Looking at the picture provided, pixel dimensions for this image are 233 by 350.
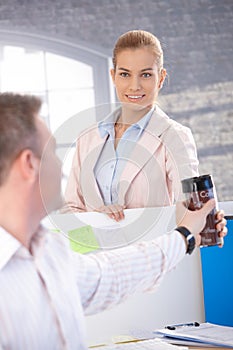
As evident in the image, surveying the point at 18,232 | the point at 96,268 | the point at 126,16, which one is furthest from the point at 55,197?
the point at 126,16

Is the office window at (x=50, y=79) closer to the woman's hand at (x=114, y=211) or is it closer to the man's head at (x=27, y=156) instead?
the woman's hand at (x=114, y=211)

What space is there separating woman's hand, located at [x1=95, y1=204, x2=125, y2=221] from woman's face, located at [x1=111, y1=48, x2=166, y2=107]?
9.9 inches

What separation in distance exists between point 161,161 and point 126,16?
4194 mm

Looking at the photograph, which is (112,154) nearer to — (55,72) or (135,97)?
(135,97)

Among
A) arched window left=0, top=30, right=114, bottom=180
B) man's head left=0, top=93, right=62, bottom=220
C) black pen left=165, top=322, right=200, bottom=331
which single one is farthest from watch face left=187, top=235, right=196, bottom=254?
arched window left=0, top=30, right=114, bottom=180

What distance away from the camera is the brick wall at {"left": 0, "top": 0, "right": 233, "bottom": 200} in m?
5.41

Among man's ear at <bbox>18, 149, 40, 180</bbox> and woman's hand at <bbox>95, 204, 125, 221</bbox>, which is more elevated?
man's ear at <bbox>18, 149, 40, 180</bbox>

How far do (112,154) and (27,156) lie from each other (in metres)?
Result: 0.43

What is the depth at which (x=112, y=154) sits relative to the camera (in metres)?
1.45

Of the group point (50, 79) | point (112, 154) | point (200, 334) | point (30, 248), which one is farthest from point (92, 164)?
point (50, 79)

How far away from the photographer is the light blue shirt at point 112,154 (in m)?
1.41

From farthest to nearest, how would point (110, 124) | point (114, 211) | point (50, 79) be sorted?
point (50, 79) → point (114, 211) → point (110, 124)

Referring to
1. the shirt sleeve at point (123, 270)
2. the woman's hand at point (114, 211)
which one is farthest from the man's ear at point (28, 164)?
the woman's hand at point (114, 211)

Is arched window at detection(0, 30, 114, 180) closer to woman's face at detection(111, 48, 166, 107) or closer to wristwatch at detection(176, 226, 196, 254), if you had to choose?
woman's face at detection(111, 48, 166, 107)
